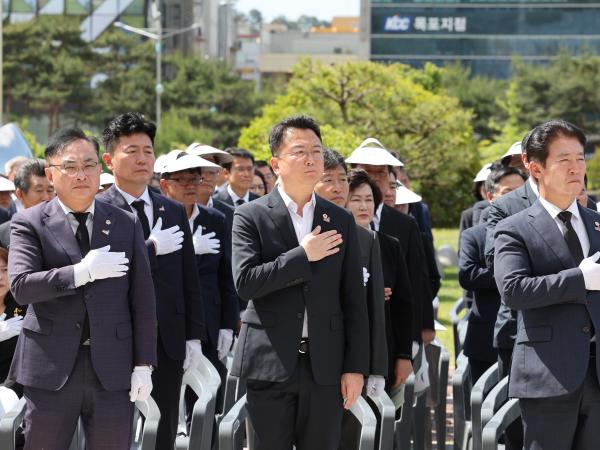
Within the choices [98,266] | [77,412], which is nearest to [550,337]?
[98,266]

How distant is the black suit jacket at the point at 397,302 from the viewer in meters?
6.54

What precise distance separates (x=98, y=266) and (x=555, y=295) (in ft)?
6.22

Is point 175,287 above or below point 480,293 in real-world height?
above

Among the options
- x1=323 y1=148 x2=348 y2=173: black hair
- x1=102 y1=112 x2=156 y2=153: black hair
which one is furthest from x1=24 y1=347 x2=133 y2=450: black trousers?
x1=323 y1=148 x2=348 y2=173: black hair

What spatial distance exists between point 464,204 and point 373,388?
3267 centimetres

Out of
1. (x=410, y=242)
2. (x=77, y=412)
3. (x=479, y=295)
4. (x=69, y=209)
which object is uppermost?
(x=69, y=209)

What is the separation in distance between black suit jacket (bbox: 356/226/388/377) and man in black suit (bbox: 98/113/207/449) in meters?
1.09

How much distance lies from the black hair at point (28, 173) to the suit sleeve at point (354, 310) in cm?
302

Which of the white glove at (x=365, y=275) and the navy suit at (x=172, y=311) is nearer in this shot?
the white glove at (x=365, y=275)

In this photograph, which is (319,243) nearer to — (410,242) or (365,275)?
(365,275)

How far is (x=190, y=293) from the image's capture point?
6465mm

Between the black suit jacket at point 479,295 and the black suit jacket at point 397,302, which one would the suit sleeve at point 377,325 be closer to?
the black suit jacket at point 397,302

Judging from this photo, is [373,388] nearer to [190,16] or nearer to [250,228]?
[250,228]

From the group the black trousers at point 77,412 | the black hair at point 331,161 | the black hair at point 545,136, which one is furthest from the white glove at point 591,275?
the black trousers at point 77,412
